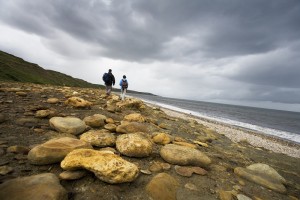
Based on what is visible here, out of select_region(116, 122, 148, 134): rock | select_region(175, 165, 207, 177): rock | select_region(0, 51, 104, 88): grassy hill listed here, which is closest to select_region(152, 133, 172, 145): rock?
select_region(116, 122, 148, 134): rock

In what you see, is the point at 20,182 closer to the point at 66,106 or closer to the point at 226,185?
the point at 226,185

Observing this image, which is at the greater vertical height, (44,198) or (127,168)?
(127,168)

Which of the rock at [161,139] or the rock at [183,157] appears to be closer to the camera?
the rock at [183,157]

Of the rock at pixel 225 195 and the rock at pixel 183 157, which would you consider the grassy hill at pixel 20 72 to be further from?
the rock at pixel 225 195

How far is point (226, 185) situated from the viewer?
13.4ft

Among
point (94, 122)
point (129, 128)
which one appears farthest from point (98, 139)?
point (129, 128)

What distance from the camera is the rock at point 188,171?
4.16 meters

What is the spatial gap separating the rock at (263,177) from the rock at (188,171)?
1.28 meters

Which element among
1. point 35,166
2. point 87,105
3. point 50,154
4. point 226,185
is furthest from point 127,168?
point 87,105

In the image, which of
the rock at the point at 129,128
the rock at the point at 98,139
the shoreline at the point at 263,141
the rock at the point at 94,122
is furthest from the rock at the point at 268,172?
the shoreline at the point at 263,141

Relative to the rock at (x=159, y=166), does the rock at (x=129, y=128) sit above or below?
above

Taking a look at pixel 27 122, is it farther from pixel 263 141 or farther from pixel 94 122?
pixel 263 141

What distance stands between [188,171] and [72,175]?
2663 millimetres

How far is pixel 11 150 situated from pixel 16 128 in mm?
1609
